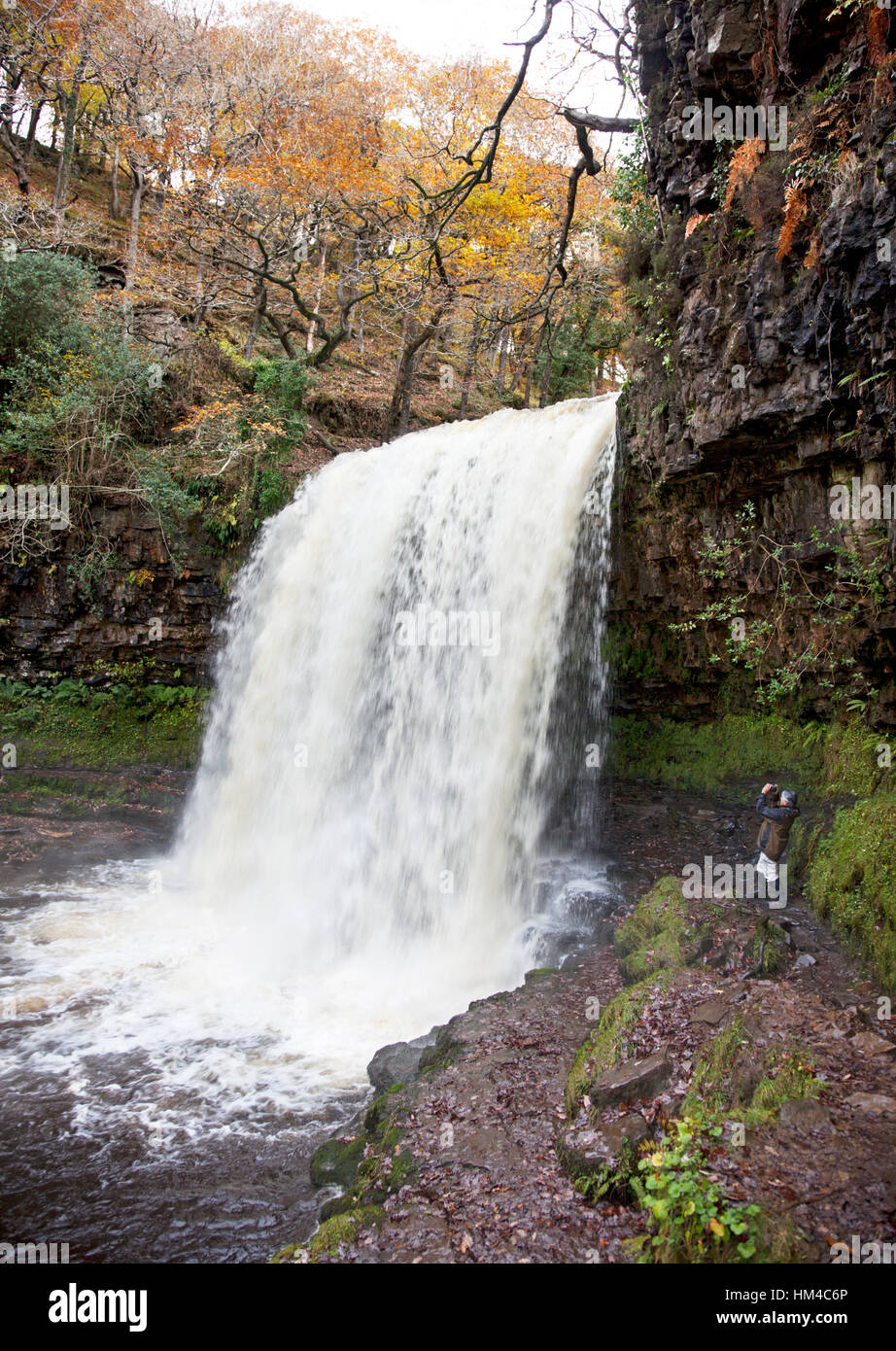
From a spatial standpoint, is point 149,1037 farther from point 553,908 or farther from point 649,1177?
point 649,1177

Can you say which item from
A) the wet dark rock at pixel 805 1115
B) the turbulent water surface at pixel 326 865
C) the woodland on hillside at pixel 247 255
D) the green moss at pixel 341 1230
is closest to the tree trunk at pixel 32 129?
the woodland on hillside at pixel 247 255

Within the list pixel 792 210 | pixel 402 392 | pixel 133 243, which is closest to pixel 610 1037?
pixel 792 210

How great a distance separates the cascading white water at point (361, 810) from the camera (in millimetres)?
6988

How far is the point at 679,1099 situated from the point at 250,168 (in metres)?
17.6

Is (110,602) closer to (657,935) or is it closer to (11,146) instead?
(657,935)

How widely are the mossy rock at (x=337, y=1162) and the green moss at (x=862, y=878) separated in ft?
12.9

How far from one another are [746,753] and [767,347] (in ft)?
15.9

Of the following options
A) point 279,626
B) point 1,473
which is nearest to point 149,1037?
point 279,626

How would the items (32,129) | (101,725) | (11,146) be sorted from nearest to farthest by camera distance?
1. (101,725)
2. (11,146)
3. (32,129)

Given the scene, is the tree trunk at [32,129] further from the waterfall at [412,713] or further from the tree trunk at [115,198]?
the waterfall at [412,713]

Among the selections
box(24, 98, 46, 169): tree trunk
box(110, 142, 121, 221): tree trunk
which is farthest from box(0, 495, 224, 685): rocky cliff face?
box(24, 98, 46, 169): tree trunk

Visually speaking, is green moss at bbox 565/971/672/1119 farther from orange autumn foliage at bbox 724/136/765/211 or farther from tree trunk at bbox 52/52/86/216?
tree trunk at bbox 52/52/86/216

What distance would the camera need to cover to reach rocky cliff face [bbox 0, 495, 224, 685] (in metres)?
12.9

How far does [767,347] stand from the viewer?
6.34m
